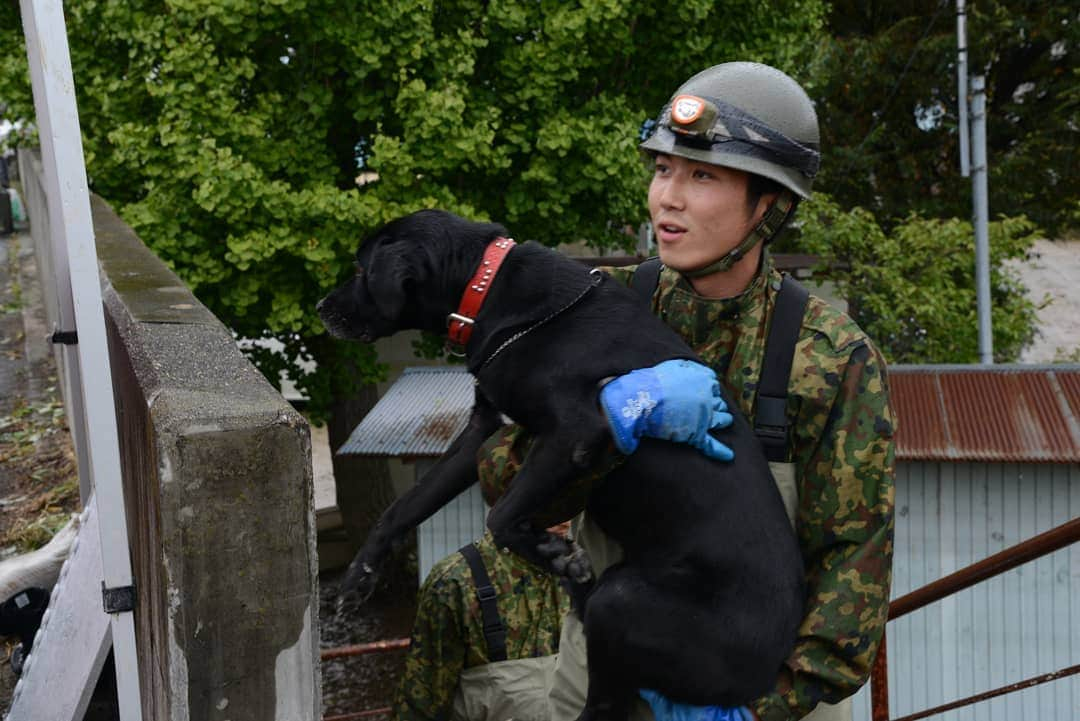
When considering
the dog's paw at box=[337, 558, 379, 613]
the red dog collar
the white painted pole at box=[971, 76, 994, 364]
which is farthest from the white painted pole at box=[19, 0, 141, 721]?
the white painted pole at box=[971, 76, 994, 364]

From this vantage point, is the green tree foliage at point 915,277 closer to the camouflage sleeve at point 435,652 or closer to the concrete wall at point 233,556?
the camouflage sleeve at point 435,652

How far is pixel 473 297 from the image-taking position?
244cm

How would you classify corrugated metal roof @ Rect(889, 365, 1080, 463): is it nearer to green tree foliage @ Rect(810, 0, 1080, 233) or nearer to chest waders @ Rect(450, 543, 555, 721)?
chest waders @ Rect(450, 543, 555, 721)

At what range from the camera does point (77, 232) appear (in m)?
2.23

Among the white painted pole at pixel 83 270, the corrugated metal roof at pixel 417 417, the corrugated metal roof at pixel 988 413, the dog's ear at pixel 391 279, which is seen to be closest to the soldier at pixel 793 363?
the dog's ear at pixel 391 279

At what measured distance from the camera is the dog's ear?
101 inches

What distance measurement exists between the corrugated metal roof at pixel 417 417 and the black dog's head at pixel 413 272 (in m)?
4.09

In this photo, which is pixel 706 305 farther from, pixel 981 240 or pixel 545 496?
pixel 981 240

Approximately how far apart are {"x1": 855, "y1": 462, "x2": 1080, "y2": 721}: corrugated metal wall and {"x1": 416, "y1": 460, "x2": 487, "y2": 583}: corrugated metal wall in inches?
116

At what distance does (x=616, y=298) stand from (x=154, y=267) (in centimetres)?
260

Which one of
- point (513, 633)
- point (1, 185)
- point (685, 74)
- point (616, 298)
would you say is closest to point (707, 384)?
point (616, 298)

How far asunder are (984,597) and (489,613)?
5054 millimetres

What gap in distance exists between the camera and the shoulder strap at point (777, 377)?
2.10 m

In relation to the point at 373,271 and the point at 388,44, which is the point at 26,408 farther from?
the point at 373,271
